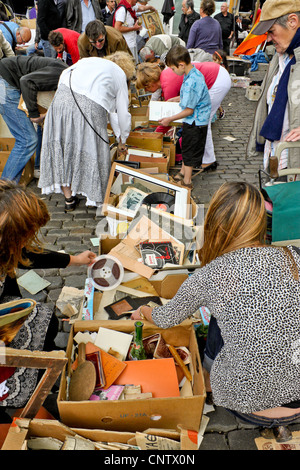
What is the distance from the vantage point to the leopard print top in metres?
1.45

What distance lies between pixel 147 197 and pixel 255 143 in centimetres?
138

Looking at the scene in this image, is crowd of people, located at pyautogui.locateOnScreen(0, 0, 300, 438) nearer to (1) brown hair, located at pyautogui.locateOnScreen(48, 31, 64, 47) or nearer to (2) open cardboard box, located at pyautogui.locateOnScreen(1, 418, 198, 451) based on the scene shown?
(1) brown hair, located at pyautogui.locateOnScreen(48, 31, 64, 47)

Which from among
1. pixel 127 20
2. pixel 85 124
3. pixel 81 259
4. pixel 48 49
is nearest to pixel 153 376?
pixel 81 259

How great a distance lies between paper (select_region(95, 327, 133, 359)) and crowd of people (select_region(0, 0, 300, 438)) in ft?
0.50

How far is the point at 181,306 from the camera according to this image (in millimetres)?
1717

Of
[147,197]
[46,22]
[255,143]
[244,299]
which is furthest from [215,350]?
Answer: [46,22]

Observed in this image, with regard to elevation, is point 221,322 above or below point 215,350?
above

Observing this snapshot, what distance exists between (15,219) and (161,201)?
1.70 m

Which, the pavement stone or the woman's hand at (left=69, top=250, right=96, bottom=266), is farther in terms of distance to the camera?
the woman's hand at (left=69, top=250, right=96, bottom=266)

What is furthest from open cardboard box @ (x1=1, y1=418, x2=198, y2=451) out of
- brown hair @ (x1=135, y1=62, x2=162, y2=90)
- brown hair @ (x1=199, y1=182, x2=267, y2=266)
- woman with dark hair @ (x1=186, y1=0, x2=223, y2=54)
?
woman with dark hair @ (x1=186, y1=0, x2=223, y2=54)

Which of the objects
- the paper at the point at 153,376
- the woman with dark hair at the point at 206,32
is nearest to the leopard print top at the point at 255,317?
the paper at the point at 153,376

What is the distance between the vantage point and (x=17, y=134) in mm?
4141

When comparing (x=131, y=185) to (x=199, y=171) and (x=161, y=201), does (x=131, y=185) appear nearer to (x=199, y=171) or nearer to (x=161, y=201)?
(x=161, y=201)
